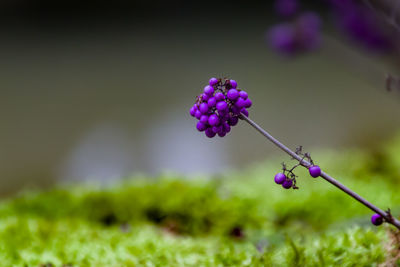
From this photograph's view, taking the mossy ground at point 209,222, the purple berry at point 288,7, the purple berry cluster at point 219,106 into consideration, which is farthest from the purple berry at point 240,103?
the purple berry at point 288,7

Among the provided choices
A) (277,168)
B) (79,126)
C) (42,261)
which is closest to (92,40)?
(79,126)

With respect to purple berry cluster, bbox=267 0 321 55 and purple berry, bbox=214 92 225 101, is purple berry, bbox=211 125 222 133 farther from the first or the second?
purple berry cluster, bbox=267 0 321 55

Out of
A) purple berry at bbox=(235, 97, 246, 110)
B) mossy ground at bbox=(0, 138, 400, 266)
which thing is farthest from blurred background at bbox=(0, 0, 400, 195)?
purple berry at bbox=(235, 97, 246, 110)

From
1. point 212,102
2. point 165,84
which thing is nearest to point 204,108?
point 212,102

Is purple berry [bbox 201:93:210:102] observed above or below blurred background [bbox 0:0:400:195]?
below

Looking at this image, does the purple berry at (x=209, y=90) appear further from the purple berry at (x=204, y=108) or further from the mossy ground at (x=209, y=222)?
the mossy ground at (x=209, y=222)

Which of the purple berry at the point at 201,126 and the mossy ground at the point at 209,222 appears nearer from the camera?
the purple berry at the point at 201,126

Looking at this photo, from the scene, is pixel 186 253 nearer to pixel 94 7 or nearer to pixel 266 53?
pixel 266 53
